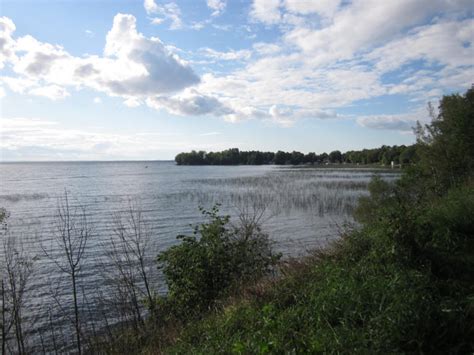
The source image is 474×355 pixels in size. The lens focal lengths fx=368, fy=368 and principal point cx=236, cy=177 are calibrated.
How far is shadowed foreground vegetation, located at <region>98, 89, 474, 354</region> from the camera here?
14.9 feet

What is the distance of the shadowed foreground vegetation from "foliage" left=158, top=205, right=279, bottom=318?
3 centimetres

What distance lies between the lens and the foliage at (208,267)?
966 cm

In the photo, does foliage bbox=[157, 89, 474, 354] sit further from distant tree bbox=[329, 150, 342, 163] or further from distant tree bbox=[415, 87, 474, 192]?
distant tree bbox=[329, 150, 342, 163]

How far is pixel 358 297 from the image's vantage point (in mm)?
5340

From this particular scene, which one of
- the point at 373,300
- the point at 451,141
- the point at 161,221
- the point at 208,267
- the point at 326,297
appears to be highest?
the point at 451,141

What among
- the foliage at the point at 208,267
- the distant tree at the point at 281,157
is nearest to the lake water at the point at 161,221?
the foliage at the point at 208,267

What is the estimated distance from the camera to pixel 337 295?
5.65 meters

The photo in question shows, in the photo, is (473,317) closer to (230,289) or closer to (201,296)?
(230,289)

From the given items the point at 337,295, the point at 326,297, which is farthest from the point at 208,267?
the point at 337,295

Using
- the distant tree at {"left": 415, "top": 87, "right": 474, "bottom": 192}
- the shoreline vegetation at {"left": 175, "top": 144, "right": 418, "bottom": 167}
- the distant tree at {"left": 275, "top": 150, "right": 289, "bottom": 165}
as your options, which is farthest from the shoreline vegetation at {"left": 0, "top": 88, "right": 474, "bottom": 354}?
the distant tree at {"left": 275, "top": 150, "right": 289, "bottom": 165}

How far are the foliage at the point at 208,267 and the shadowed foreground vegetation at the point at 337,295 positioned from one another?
29mm

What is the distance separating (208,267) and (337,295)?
16.1 feet

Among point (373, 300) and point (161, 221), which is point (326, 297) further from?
point (161, 221)

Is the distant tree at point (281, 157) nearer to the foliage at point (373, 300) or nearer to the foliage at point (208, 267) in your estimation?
the foliage at point (208, 267)
